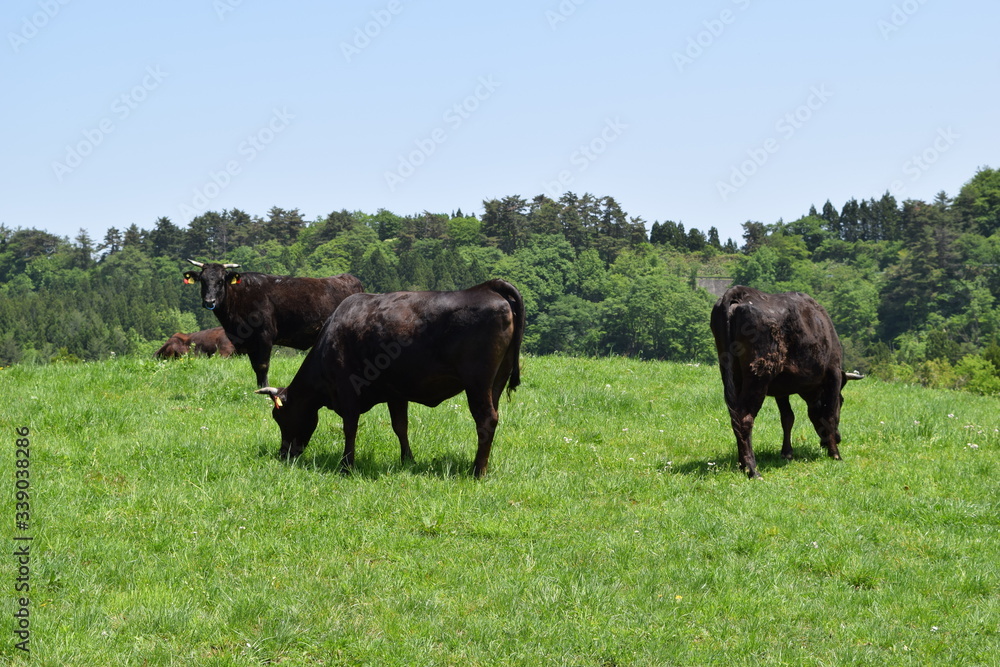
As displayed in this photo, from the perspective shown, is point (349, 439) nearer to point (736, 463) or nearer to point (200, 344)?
point (736, 463)

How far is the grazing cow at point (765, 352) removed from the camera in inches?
428

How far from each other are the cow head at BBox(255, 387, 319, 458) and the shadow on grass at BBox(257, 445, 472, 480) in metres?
0.18

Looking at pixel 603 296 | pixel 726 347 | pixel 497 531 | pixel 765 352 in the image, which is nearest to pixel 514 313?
pixel 726 347

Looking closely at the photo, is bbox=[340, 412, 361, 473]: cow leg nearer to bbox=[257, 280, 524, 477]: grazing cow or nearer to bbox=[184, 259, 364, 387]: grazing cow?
bbox=[257, 280, 524, 477]: grazing cow

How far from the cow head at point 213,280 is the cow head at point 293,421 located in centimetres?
567

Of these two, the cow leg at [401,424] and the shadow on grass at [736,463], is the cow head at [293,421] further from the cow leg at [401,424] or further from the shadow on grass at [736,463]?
the shadow on grass at [736,463]

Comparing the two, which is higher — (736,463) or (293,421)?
(293,421)

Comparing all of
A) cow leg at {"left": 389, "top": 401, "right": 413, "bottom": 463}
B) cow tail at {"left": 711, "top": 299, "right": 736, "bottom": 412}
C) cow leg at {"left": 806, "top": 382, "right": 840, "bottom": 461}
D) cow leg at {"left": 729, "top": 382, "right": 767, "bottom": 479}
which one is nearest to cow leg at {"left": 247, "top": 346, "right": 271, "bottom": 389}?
cow leg at {"left": 389, "top": 401, "right": 413, "bottom": 463}

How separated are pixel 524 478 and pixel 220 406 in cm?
567

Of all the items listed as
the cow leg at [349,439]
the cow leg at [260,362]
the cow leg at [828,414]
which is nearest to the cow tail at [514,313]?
the cow leg at [349,439]

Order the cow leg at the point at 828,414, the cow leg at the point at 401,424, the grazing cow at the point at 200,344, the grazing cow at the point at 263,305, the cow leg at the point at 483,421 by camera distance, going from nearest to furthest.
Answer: the cow leg at the point at 483,421 < the cow leg at the point at 401,424 < the cow leg at the point at 828,414 < the grazing cow at the point at 263,305 < the grazing cow at the point at 200,344

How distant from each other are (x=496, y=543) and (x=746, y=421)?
4.09 m

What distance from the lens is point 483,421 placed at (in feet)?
33.7

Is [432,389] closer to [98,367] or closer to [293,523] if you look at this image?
[293,523]
